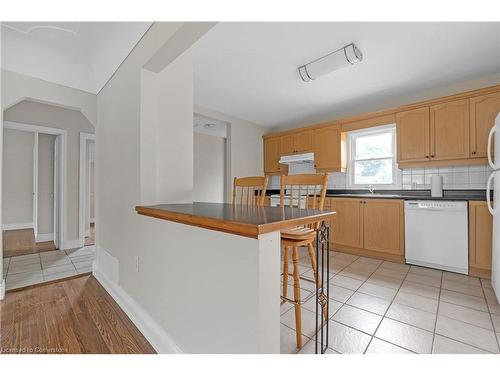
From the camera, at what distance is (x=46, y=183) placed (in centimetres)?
438

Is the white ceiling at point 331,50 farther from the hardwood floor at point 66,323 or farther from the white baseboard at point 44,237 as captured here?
the white baseboard at point 44,237

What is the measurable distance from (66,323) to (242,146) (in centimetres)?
359

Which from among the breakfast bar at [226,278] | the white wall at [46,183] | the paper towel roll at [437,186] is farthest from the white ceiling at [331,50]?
the white wall at [46,183]

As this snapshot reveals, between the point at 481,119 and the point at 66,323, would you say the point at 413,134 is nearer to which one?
the point at 481,119

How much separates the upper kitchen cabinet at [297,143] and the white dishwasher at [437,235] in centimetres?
188

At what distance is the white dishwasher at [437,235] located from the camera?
8.38 ft

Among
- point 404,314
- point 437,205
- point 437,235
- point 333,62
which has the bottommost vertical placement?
point 404,314

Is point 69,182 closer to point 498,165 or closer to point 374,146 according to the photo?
point 374,146

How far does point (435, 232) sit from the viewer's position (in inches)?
107

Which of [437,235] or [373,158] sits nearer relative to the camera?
[437,235]

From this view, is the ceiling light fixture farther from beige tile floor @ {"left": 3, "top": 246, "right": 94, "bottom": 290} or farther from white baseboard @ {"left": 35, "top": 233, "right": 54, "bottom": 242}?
white baseboard @ {"left": 35, "top": 233, "right": 54, "bottom": 242}

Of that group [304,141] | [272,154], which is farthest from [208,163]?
[304,141]

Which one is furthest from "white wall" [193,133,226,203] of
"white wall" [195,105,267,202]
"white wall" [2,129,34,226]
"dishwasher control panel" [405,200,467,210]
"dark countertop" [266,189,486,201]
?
"white wall" [2,129,34,226]

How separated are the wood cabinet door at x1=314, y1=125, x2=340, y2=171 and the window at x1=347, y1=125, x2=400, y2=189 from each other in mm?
265
